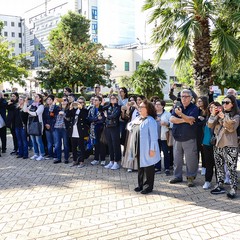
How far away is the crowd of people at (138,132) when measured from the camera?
20.9 ft

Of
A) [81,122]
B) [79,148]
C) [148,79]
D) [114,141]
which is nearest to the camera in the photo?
[114,141]

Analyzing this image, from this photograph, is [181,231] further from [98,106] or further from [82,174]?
[98,106]

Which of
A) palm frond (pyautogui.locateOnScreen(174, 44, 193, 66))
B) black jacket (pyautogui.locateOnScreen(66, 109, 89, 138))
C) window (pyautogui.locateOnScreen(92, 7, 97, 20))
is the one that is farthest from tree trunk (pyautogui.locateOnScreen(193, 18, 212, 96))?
window (pyautogui.locateOnScreen(92, 7, 97, 20))

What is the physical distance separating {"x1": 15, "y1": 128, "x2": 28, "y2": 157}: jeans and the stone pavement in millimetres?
2103

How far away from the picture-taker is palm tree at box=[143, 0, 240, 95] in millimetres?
12391

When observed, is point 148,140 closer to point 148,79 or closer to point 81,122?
point 81,122

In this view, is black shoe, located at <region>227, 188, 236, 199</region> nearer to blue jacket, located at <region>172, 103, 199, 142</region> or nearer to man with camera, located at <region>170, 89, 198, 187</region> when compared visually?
man with camera, located at <region>170, 89, 198, 187</region>

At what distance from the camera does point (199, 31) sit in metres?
12.4

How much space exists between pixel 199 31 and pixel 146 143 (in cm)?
750

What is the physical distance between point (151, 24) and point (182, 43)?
1734 mm

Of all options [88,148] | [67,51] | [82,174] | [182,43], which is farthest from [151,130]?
[67,51]

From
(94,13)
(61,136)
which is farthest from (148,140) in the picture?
(94,13)

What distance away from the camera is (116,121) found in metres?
8.60

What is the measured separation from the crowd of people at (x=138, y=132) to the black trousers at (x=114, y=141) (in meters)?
0.02
